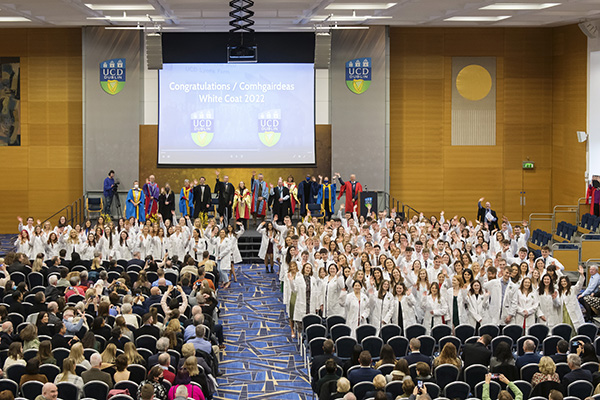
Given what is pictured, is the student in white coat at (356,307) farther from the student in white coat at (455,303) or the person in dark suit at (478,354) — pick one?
the person in dark suit at (478,354)

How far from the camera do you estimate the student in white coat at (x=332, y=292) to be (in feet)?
46.9

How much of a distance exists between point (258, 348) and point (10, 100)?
15159mm

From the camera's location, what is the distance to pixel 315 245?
56.0ft

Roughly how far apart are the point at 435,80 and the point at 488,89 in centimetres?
176

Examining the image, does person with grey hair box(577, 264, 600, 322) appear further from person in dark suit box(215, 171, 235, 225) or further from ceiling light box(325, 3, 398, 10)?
person in dark suit box(215, 171, 235, 225)

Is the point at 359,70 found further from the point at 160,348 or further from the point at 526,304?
the point at 160,348

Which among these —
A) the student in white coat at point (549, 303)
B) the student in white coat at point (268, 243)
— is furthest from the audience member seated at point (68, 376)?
the student in white coat at point (268, 243)

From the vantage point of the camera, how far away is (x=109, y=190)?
24.5 metres

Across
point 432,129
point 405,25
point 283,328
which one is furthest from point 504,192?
point 283,328

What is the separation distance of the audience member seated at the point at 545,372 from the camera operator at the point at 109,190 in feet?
56.5

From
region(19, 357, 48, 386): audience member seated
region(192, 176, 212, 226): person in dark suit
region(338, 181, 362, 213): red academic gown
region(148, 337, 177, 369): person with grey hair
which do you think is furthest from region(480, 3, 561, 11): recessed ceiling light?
region(19, 357, 48, 386): audience member seated

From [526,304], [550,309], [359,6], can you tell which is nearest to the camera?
[526,304]

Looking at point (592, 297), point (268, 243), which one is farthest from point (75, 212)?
point (592, 297)

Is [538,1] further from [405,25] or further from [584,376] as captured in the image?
[584,376]
